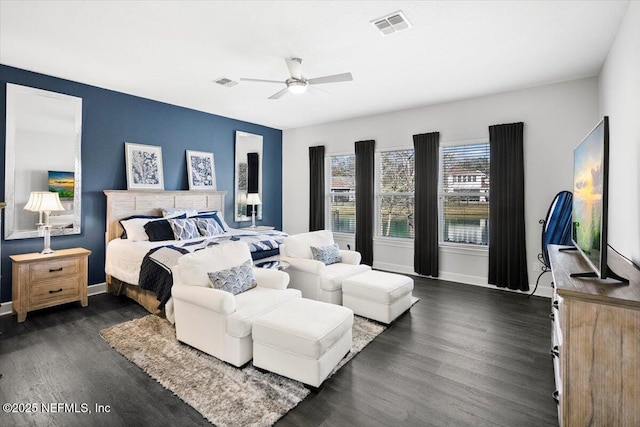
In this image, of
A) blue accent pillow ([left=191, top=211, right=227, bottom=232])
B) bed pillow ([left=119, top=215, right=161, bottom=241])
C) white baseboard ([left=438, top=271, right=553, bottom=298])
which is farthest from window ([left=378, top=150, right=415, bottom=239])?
bed pillow ([left=119, top=215, right=161, bottom=241])

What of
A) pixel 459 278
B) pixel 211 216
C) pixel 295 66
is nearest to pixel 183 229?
pixel 211 216

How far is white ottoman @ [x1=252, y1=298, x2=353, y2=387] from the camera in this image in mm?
2240

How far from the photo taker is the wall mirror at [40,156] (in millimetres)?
3738

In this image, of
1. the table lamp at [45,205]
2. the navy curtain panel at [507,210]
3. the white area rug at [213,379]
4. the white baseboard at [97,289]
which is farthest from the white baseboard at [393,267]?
the table lamp at [45,205]

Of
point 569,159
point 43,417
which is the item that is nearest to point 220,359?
point 43,417

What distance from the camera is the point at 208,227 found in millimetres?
4855

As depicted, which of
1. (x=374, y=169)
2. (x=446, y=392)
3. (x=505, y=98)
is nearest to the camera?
(x=446, y=392)

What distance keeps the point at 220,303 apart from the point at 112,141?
3.44 m

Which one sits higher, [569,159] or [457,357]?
[569,159]

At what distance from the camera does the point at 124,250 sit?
403cm

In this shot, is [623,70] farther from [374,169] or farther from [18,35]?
[18,35]

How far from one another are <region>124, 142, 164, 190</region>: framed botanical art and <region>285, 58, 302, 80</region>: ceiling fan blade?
2.76m

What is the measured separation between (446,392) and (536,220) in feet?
10.7

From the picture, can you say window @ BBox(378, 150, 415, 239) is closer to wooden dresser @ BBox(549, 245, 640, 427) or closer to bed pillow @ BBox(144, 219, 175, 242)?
bed pillow @ BBox(144, 219, 175, 242)
